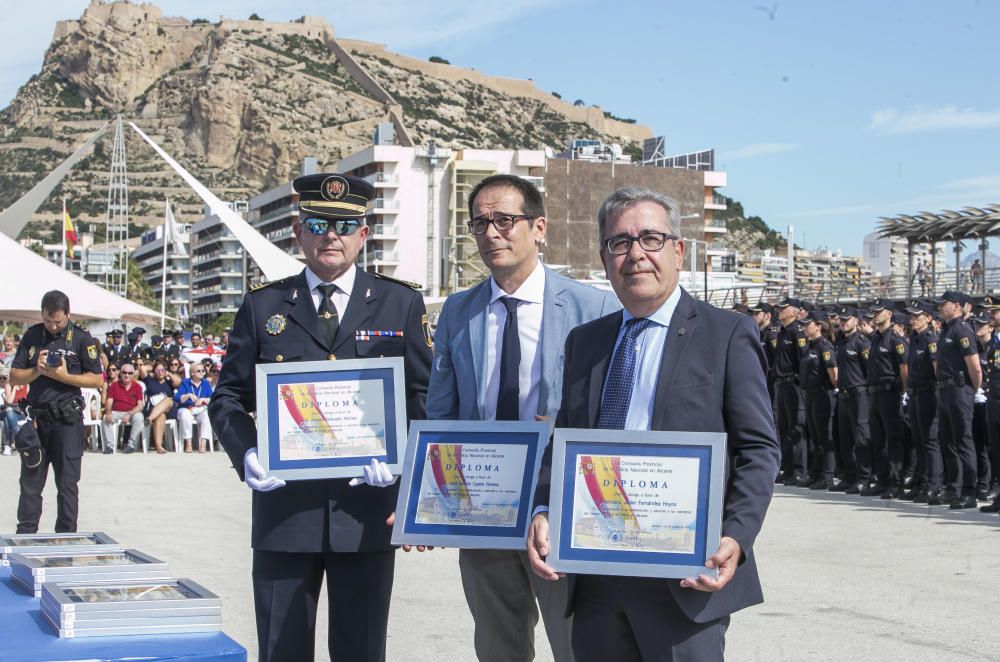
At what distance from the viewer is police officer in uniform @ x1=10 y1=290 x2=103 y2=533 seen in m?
8.85

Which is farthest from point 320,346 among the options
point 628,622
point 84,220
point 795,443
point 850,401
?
point 84,220

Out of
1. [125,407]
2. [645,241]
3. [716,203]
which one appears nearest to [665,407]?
[645,241]

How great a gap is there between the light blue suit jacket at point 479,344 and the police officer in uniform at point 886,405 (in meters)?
10.6

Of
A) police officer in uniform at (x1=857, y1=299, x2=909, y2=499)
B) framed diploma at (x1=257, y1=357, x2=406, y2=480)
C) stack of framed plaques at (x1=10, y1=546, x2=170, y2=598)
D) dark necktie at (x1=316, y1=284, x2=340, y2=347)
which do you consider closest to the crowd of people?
police officer in uniform at (x1=857, y1=299, x2=909, y2=499)

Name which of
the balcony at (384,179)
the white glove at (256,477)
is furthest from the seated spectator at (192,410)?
the balcony at (384,179)

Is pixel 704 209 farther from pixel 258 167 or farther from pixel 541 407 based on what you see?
pixel 541 407

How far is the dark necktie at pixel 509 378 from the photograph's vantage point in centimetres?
426

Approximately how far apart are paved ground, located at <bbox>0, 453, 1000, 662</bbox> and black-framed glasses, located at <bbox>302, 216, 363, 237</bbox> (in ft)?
8.82

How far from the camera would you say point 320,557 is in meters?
4.28

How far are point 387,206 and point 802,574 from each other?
102 metres

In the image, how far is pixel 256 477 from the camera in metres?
4.04

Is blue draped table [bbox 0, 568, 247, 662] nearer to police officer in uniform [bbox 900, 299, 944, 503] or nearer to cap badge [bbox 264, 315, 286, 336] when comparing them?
cap badge [bbox 264, 315, 286, 336]

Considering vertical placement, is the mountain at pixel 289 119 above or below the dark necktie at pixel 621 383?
above

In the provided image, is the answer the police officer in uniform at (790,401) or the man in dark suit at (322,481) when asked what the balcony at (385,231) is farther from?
the man in dark suit at (322,481)
